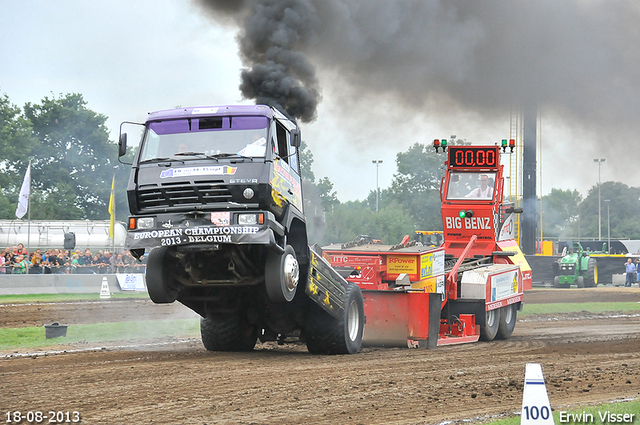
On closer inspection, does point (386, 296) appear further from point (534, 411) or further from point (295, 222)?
point (534, 411)

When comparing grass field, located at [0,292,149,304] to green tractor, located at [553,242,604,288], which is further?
green tractor, located at [553,242,604,288]

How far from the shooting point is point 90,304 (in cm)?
2294

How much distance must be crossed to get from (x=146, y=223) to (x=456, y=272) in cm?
672

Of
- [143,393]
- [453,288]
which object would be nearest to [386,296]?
[453,288]

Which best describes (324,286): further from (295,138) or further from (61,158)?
(61,158)

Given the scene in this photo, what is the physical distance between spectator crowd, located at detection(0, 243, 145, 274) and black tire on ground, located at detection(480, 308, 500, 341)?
50.6ft

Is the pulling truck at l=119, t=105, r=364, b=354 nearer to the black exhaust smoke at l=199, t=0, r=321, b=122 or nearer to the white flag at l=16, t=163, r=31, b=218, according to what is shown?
the black exhaust smoke at l=199, t=0, r=321, b=122

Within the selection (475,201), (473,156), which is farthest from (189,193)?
(473,156)

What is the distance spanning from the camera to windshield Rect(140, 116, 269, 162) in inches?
366

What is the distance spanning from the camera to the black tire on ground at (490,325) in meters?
13.7

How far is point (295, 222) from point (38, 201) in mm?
56798

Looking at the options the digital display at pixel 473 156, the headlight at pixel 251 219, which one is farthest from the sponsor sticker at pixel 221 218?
the digital display at pixel 473 156

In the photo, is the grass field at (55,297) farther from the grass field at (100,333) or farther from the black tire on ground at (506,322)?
the black tire on ground at (506,322)

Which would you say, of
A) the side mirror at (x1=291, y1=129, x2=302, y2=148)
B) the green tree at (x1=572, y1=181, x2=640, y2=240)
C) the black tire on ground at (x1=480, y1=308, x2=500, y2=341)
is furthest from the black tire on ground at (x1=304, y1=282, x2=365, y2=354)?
the green tree at (x1=572, y1=181, x2=640, y2=240)
